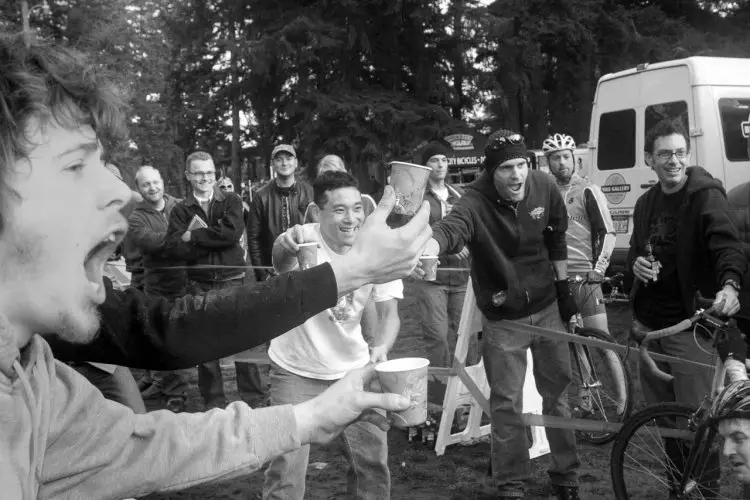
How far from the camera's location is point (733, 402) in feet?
10.0

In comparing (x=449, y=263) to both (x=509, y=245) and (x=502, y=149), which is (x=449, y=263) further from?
(x=502, y=149)

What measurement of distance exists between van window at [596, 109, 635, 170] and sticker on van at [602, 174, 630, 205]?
17 cm

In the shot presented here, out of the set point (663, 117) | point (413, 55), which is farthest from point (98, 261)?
point (413, 55)

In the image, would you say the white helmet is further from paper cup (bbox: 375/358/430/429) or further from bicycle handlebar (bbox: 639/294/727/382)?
paper cup (bbox: 375/358/430/429)

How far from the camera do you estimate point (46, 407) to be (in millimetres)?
1288

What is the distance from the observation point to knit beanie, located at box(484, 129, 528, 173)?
13.8ft

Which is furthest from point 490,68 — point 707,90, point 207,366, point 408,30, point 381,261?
point 381,261

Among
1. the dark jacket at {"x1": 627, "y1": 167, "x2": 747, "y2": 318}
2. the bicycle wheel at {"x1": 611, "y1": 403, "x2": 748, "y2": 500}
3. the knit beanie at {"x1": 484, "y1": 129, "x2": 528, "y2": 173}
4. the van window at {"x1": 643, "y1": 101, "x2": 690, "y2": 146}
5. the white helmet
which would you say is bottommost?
the bicycle wheel at {"x1": 611, "y1": 403, "x2": 748, "y2": 500}

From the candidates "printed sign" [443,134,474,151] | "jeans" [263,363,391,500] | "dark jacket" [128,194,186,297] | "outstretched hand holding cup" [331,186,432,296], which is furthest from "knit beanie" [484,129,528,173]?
"printed sign" [443,134,474,151]

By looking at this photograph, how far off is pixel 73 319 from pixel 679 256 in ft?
10.9

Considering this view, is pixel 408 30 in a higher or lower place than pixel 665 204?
higher

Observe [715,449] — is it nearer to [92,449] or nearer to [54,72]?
[92,449]

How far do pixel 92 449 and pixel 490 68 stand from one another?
845 inches

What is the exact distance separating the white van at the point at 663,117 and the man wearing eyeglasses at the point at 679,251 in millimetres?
4702
